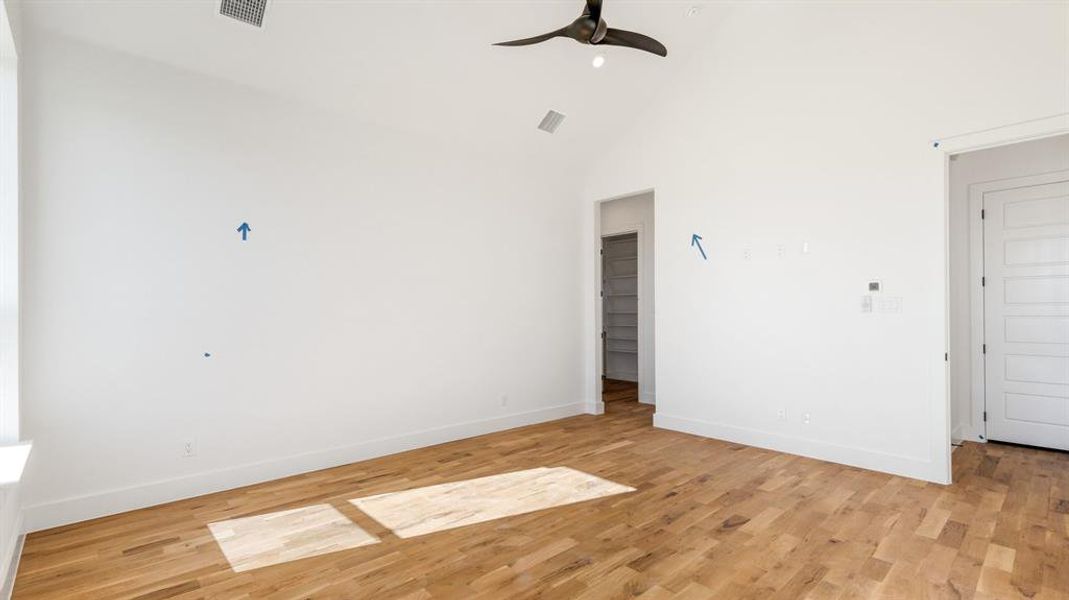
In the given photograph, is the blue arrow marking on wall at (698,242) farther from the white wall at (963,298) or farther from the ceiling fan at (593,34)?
the white wall at (963,298)

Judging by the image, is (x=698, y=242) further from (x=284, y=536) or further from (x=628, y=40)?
(x=284, y=536)

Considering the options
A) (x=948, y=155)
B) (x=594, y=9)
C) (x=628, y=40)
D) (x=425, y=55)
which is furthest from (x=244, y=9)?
(x=948, y=155)

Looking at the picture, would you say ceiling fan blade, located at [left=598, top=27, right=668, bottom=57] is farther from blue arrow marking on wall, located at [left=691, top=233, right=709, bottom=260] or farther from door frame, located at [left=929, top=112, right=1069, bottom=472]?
door frame, located at [left=929, top=112, right=1069, bottom=472]

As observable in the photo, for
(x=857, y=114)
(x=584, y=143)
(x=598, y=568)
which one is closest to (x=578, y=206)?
(x=584, y=143)

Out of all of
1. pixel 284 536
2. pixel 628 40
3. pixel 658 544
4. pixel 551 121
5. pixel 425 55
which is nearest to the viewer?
pixel 658 544

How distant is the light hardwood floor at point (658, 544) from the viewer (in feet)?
7.81

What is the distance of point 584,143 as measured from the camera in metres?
5.82

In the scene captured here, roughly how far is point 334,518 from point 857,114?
487 centimetres

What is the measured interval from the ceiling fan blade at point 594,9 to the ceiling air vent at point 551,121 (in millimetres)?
1907

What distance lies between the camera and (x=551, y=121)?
5.33m

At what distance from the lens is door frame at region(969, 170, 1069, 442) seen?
15.8ft

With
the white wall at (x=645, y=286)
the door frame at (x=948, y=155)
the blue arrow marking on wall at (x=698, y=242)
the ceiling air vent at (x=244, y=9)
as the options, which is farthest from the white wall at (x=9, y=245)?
the white wall at (x=645, y=286)

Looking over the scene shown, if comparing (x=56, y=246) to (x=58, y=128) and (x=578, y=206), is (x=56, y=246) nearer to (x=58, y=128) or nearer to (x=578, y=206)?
(x=58, y=128)

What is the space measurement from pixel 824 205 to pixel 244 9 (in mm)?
4542
